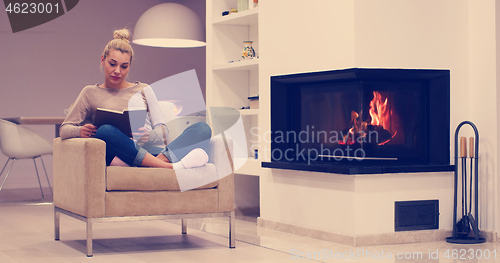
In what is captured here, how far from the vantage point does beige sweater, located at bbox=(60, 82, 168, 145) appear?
299 cm

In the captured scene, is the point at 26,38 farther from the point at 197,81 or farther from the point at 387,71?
the point at 387,71

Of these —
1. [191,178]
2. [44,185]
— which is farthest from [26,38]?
[191,178]

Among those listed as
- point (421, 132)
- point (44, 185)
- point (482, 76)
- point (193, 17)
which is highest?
point (193, 17)

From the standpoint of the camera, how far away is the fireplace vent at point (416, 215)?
3.14 m

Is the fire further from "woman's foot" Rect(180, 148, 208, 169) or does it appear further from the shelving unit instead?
the shelving unit

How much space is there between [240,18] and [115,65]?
1367 millimetres

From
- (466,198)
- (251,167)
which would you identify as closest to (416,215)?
(466,198)

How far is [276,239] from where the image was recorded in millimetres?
3240

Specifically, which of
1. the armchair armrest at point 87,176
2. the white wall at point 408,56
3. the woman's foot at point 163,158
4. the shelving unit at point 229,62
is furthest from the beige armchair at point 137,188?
the shelving unit at point 229,62

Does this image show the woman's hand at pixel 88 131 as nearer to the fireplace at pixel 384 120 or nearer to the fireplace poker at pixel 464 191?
the fireplace at pixel 384 120

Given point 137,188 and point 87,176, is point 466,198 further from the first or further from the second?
point 87,176

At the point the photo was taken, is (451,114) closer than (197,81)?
Yes

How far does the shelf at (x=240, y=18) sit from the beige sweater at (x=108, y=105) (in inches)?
46.4

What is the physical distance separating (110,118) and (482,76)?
81.9 inches
